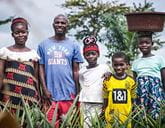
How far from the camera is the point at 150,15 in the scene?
4.48m

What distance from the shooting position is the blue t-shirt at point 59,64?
328 cm

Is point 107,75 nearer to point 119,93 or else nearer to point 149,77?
point 119,93

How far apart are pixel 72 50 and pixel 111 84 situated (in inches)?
16.3

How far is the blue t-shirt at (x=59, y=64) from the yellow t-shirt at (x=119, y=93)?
299 mm

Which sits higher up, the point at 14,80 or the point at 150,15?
the point at 150,15

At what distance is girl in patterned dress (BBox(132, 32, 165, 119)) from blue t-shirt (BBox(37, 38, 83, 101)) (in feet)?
1.68

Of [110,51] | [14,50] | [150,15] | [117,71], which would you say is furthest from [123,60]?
[110,51]

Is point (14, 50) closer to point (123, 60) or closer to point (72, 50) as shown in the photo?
point (72, 50)

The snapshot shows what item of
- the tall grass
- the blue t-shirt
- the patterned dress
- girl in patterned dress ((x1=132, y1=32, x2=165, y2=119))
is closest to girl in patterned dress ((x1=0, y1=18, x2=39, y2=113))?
the patterned dress

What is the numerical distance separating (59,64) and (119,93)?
531mm

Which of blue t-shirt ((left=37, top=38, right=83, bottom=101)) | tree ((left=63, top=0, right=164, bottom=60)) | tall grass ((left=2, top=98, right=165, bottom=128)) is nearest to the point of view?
tall grass ((left=2, top=98, right=165, bottom=128))

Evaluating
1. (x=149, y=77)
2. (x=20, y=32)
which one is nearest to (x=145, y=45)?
(x=149, y=77)

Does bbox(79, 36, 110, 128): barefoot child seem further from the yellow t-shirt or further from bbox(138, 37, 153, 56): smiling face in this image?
bbox(138, 37, 153, 56): smiling face

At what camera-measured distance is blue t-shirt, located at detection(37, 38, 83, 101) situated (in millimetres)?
3279
